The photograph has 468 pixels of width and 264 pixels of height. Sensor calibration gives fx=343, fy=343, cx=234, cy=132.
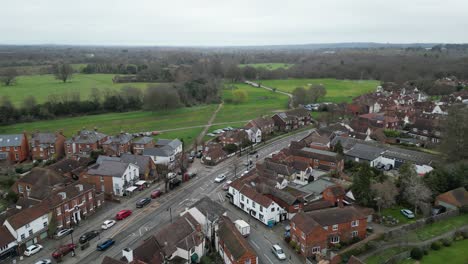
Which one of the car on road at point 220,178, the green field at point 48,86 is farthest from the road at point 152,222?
the green field at point 48,86

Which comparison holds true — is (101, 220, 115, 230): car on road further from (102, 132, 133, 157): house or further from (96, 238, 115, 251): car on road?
(102, 132, 133, 157): house

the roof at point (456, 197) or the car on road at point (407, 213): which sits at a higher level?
the roof at point (456, 197)

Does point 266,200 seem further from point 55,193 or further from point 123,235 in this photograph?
point 55,193

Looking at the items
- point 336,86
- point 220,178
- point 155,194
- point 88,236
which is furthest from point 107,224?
point 336,86

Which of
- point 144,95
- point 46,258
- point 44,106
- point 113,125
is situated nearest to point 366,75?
point 144,95

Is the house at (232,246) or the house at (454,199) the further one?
the house at (454,199)

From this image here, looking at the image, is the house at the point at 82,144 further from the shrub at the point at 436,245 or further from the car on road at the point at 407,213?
the shrub at the point at 436,245

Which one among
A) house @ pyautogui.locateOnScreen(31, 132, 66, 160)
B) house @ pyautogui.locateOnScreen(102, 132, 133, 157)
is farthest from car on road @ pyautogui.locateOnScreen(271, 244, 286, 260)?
house @ pyautogui.locateOnScreen(31, 132, 66, 160)
